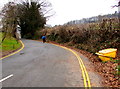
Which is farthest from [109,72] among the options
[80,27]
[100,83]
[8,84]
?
[80,27]

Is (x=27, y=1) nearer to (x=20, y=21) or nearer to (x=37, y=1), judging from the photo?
(x=37, y=1)

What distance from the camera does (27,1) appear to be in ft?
155

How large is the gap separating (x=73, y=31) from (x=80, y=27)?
2.07 m

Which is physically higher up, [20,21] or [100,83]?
[20,21]

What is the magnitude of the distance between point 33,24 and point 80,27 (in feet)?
82.5

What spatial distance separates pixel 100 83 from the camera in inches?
272

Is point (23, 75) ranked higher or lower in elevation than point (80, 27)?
lower

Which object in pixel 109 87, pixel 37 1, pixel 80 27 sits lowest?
pixel 109 87

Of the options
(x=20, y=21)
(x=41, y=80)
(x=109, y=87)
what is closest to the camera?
(x=109, y=87)

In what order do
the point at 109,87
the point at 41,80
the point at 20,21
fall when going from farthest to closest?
the point at 20,21, the point at 41,80, the point at 109,87

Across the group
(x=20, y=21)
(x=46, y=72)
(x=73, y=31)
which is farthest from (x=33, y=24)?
(x=46, y=72)

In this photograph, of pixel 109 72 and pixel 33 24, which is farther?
pixel 33 24

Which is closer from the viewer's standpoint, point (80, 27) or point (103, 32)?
point (103, 32)

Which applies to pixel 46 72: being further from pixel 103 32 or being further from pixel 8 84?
pixel 103 32
